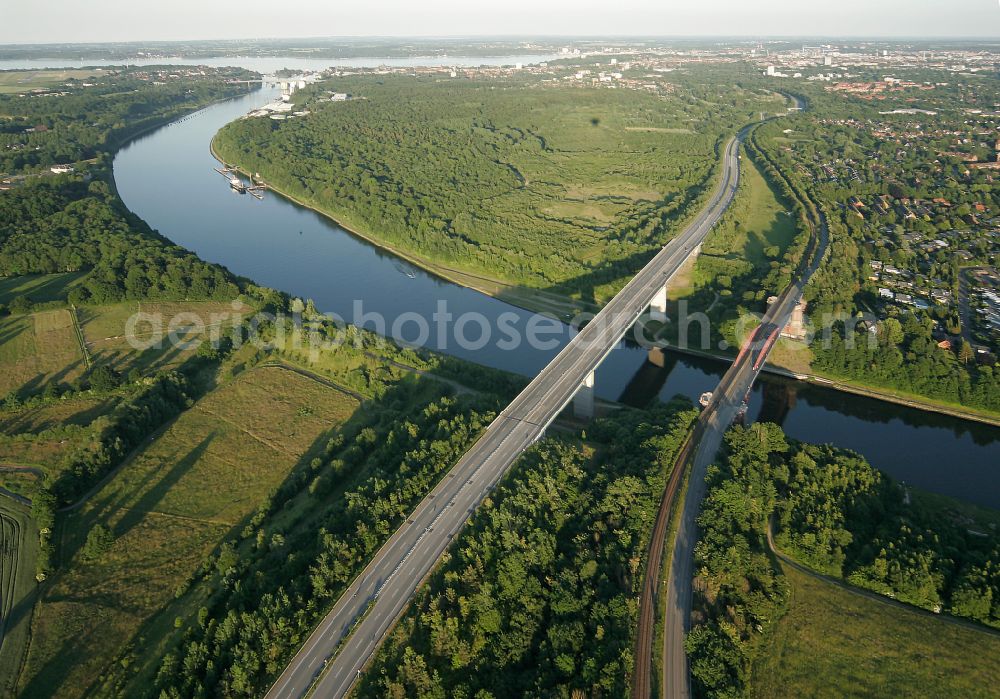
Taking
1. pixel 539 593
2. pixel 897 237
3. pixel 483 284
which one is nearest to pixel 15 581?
pixel 539 593

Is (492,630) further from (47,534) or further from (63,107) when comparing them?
(63,107)

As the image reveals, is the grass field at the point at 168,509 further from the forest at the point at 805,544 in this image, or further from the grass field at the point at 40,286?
the grass field at the point at 40,286

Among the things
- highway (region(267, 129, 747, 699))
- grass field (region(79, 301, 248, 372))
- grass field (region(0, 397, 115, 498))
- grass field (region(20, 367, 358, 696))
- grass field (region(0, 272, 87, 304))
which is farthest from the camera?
grass field (region(0, 272, 87, 304))

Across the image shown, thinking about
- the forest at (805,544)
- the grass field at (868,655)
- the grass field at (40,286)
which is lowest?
the grass field at (868,655)

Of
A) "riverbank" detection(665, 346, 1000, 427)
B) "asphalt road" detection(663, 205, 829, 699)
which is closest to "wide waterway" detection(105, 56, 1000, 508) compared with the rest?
"riverbank" detection(665, 346, 1000, 427)

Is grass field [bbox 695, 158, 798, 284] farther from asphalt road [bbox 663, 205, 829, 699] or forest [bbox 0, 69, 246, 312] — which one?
forest [bbox 0, 69, 246, 312]

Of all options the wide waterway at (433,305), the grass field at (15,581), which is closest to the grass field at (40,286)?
the wide waterway at (433,305)
